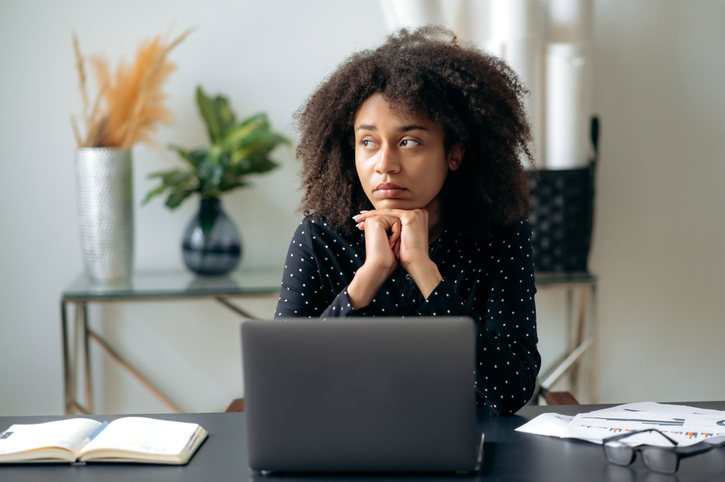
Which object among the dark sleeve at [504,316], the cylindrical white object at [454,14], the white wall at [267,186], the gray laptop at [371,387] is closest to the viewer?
the gray laptop at [371,387]

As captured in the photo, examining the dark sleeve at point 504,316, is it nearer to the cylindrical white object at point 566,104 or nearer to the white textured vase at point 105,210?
the cylindrical white object at point 566,104

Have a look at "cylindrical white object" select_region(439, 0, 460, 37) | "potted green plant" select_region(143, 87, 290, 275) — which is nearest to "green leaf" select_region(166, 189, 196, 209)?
"potted green plant" select_region(143, 87, 290, 275)

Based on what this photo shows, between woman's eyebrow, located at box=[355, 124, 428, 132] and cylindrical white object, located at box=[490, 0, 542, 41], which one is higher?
cylindrical white object, located at box=[490, 0, 542, 41]

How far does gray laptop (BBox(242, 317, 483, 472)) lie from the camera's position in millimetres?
754

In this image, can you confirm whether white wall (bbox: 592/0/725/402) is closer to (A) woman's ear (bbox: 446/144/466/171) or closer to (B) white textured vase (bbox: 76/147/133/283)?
(A) woman's ear (bbox: 446/144/466/171)

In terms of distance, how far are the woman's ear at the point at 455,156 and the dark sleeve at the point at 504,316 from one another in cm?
17

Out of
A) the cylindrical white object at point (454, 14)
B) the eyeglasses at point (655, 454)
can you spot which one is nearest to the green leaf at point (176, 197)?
the cylindrical white object at point (454, 14)

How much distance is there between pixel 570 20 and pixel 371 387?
166 cm

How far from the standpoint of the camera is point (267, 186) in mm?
2369

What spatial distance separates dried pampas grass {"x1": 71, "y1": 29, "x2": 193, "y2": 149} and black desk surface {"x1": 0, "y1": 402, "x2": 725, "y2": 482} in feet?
4.60

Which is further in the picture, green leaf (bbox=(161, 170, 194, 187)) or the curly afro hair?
green leaf (bbox=(161, 170, 194, 187))

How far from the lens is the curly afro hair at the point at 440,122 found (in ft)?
4.22

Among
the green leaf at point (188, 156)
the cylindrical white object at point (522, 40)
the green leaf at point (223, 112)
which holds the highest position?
the cylindrical white object at point (522, 40)

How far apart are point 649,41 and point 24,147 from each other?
212 cm
